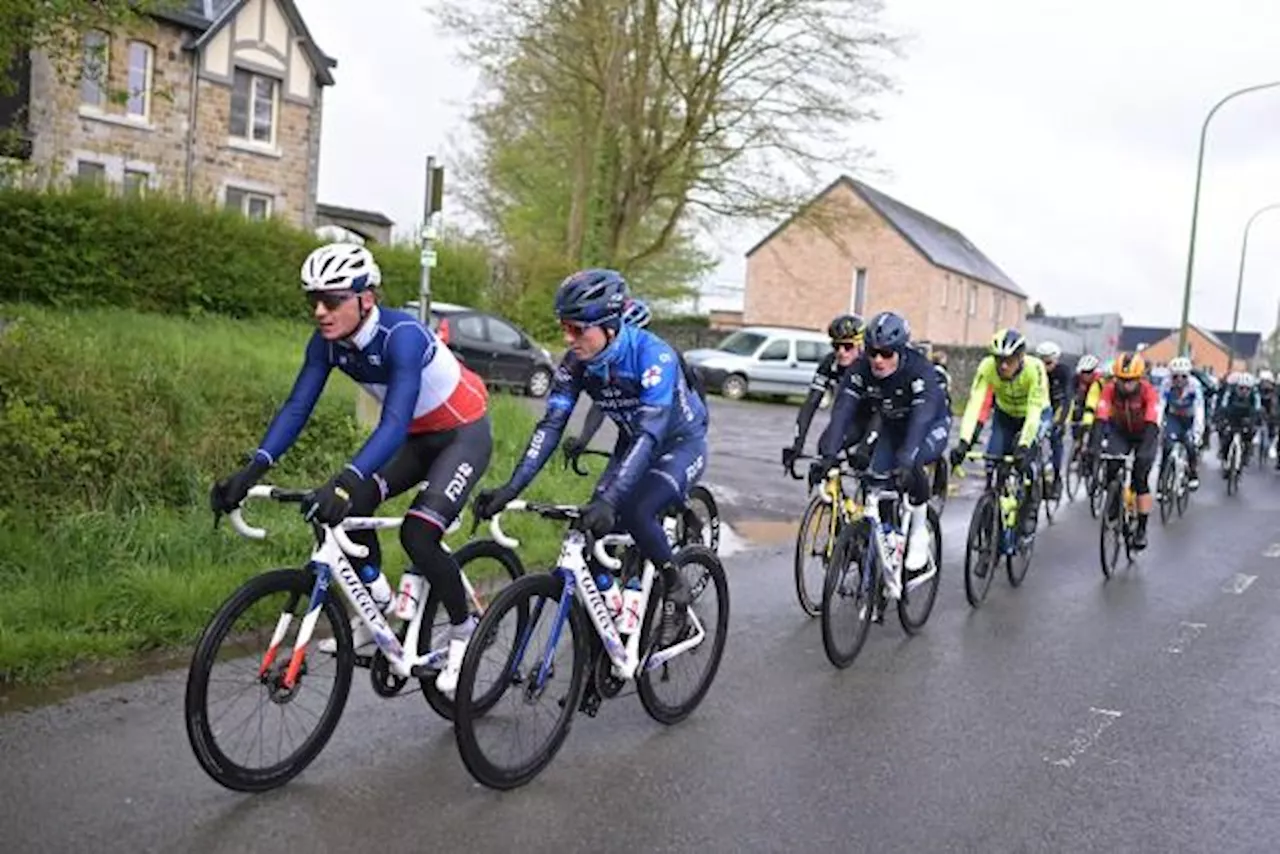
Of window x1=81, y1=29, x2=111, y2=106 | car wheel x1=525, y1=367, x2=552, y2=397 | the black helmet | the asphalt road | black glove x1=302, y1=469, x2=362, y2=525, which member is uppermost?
window x1=81, y1=29, x2=111, y2=106

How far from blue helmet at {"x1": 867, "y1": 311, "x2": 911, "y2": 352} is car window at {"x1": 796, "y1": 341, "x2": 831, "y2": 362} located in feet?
72.1

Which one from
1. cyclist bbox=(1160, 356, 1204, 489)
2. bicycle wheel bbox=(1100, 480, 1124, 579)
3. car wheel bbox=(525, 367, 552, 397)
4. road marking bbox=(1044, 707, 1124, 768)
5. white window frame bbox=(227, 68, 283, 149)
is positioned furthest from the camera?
white window frame bbox=(227, 68, 283, 149)

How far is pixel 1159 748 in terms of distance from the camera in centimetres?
540

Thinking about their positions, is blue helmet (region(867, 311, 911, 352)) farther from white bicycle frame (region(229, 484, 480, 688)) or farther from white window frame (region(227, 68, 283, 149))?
white window frame (region(227, 68, 283, 149))

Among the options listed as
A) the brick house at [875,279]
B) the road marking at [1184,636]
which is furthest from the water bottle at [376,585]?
the brick house at [875,279]

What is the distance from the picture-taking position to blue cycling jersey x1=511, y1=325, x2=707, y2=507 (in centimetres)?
477

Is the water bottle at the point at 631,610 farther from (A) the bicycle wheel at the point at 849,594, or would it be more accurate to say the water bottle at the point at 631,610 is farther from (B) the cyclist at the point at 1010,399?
(B) the cyclist at the point at 1010,399

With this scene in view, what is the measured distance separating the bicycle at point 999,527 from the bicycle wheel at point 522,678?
438 cm

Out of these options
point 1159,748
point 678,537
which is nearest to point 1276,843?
point 1159,748

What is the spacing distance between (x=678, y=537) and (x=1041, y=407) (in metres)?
2.89

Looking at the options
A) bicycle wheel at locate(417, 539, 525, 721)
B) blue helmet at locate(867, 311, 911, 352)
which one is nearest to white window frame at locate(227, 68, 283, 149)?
blue helmet at locate(867, 311, 911, 352)

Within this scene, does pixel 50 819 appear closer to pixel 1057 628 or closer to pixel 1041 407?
pixel 1057 628

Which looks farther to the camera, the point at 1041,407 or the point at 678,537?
the point at 1041,407

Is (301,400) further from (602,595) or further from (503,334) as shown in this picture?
(503,334)
